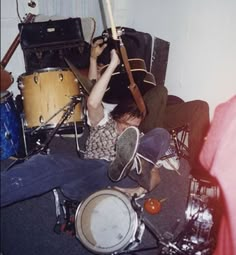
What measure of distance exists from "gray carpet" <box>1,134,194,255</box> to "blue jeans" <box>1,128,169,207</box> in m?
0.42

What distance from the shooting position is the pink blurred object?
109cm

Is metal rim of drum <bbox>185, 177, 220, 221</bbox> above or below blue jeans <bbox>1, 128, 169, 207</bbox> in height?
below

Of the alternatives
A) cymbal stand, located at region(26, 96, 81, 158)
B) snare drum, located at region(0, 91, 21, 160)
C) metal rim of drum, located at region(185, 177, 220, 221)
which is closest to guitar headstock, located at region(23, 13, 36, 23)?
snare drum, located at region(0, 91, 21, 160)

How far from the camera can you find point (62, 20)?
3537 millimetres

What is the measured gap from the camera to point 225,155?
1.11m

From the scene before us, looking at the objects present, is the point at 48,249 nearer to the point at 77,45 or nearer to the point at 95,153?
the point at 95,153

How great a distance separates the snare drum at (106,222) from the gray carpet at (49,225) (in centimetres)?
30

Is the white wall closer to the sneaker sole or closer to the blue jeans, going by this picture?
the blue jeans

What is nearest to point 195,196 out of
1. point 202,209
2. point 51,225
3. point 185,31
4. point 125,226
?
point 202,209

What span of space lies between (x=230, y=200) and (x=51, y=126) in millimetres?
1937

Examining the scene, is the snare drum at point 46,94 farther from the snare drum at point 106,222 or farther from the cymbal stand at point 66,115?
the snare drum at point 106,222

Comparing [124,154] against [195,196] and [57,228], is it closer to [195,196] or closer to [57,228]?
[195,196]

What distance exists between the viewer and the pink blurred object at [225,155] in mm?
1091

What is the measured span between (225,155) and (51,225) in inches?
66.7
